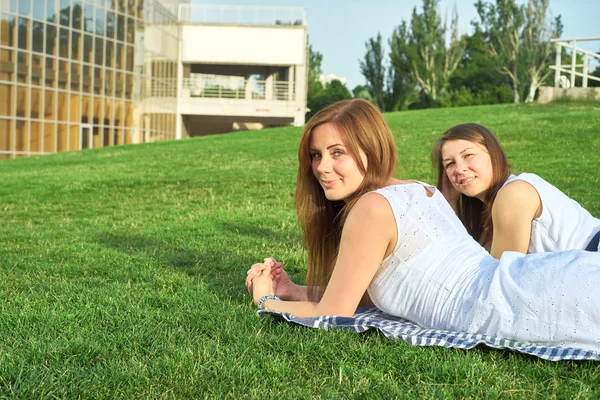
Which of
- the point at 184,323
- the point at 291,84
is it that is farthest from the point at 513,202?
the point at 291,84

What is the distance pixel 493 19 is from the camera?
52.0 meters

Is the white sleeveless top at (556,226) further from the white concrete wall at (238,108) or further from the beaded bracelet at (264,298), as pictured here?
the white concrete wall at (238,108)

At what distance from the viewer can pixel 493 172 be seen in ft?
15.1

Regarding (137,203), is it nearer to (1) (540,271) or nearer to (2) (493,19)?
(1) (540,271)

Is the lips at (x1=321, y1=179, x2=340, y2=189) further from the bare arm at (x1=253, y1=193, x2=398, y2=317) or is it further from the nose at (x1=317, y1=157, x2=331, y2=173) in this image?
the bare arm at (x1=253, y1=193, x2=398, y2=317)

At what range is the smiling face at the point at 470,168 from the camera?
4586 millimetres

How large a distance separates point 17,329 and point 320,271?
5.50 feet

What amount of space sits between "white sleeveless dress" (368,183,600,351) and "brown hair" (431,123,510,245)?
109 centimetres

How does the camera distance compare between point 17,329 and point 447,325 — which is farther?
point 17,329

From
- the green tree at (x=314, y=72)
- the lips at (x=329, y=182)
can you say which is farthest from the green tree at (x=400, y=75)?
the lips at (x=329, y=182)

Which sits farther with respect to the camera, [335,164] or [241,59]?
[241,59]

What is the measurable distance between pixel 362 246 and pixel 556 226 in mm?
1435

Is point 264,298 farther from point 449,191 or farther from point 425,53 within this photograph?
point 425,53

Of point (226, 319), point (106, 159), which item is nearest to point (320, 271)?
point (226, 319)
